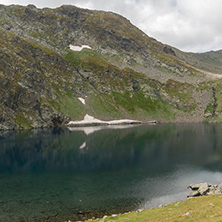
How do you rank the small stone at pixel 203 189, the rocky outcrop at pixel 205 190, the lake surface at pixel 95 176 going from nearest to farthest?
the lake surface at pixel 95 176, the rocky outcrop at pixel 205 190, the small stone at pixel 203 189

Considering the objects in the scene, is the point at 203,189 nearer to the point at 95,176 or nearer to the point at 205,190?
the point at 205,190

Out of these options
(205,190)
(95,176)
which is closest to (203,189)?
(205,190)

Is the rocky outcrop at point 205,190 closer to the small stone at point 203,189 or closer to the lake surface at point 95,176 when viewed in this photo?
the small stone at point 203,189

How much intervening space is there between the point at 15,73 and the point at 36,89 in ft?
77.9

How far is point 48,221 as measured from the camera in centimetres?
3434

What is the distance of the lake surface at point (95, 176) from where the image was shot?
4009 cm

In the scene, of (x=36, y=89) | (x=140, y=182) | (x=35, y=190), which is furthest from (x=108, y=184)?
(x=36, y=89)

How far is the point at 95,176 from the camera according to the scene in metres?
59.1

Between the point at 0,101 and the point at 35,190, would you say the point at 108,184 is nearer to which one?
the point at 35,190

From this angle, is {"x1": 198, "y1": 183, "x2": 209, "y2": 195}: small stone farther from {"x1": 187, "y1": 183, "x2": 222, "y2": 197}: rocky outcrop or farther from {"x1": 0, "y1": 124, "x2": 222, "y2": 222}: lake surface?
{"x1": 0, "y1": 124, "x2": 222, "y2": 222}: lake surface

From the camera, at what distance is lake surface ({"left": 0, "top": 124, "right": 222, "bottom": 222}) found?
132 feet

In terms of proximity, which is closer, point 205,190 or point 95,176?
point 205,190

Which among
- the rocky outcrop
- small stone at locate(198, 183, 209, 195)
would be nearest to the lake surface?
the rocky outcrop

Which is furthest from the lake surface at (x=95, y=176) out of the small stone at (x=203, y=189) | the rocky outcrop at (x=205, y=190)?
the small stone at (x=203, y=189)
